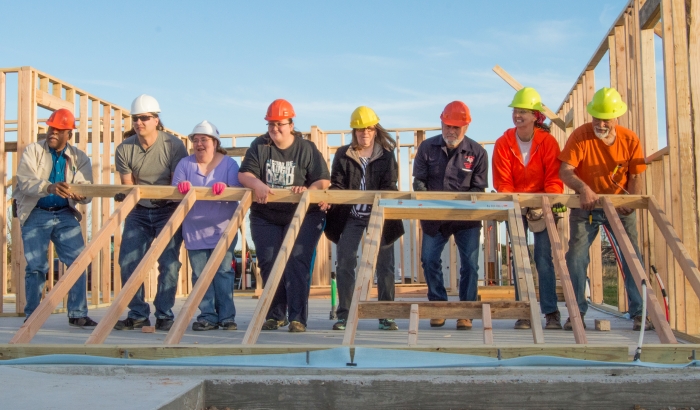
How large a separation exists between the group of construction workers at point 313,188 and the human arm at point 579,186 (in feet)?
0.06

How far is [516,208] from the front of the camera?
5.31 m

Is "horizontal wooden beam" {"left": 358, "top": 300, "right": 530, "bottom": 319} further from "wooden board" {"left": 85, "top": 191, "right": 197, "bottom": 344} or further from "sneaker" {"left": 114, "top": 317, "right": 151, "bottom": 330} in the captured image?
"sneaker" {"left": 114, "top": 317, "right": 151, "bottom": 330}

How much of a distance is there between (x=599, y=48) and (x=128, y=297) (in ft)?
19.2

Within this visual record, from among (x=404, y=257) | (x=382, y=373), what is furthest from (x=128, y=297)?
(x=404, y=257)

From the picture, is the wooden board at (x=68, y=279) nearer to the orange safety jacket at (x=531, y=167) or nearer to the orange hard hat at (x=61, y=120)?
the orange hard hat at (x=61, y=120)

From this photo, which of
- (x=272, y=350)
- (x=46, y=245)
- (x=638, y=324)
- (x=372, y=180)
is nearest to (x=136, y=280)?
(x=272, y=350)

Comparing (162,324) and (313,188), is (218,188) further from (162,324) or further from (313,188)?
(162,324)

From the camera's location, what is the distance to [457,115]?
6043 mm

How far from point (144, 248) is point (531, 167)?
325 centimetres

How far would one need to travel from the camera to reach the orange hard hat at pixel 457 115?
19.7ft

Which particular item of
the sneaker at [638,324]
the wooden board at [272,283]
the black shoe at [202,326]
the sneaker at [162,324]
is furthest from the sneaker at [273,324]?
the sneaker at [638,324]

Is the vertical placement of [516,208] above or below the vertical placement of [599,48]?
below

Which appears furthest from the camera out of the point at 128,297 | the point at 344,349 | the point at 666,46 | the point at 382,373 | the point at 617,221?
the point at 666,46

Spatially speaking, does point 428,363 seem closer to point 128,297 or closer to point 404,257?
point 128,297
